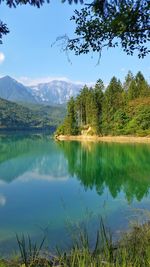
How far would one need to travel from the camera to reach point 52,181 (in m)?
31.2

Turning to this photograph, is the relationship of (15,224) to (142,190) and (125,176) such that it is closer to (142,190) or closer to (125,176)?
(142,190)

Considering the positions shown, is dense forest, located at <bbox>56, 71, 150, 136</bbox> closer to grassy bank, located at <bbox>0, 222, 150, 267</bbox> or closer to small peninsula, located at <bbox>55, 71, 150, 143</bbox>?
small peninsula, located at <bbox>55, 71, 150, 143</bbox>

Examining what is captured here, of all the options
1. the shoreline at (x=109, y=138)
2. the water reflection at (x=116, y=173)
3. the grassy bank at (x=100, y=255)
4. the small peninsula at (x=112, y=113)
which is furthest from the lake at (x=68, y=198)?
the small peninsula at (x=112, y=113)

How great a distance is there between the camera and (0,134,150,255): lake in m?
13.9

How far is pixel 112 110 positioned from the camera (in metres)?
86.0

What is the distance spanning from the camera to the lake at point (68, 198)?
13938 millimetres

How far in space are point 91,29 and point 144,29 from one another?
3.13 feet

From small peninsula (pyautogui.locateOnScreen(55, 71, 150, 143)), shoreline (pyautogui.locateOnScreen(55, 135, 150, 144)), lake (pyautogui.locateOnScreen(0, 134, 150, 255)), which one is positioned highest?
small peninsula (pyautogui.locateOnScreen(55, 71, 150, 143))

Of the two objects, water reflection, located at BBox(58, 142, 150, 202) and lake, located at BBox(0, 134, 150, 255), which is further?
water reflection, located at BBox(58, 142, 150, 202)

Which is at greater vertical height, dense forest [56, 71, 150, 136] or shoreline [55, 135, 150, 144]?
dense forest [56, 71, 150, 136]

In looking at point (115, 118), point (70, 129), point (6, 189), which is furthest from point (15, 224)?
point (70, 129)

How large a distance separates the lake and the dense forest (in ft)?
115

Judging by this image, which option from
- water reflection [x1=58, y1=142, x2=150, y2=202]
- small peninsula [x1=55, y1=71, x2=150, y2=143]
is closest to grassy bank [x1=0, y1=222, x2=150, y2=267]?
water reflection [x1=58, y1=142, x2=150, y2=202]

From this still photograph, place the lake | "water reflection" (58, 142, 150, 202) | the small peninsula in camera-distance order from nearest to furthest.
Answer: the lake, "water reflection" (58, 142, 150, 202), the small peninsula
